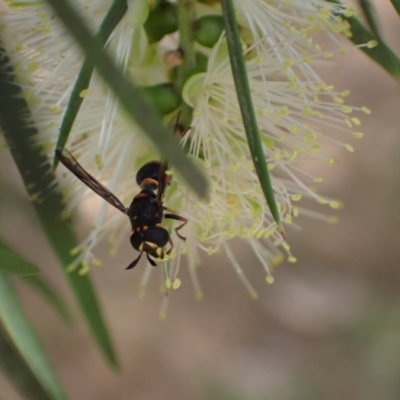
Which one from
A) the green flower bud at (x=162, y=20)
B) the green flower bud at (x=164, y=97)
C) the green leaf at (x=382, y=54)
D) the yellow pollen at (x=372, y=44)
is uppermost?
the green flower bud at (x=162, y=20)

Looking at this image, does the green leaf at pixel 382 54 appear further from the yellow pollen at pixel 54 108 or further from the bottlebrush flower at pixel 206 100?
the yellow pollen at pixel 54 108

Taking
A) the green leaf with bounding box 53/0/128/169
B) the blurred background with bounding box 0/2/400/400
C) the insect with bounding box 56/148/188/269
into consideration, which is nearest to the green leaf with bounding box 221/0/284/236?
the green leaf with bounding box 53/0/128/169

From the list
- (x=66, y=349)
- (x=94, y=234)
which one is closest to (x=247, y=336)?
(x=66, y=349)

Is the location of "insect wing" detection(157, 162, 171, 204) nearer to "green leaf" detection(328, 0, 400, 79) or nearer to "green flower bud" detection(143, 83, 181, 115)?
"green flower bud" detection(143, 83, 181, 115)

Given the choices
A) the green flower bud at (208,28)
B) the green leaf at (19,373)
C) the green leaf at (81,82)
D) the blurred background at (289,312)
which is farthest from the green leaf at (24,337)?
the blurred background at (289,312)

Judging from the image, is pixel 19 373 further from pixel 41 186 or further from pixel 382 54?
pixel 382 54

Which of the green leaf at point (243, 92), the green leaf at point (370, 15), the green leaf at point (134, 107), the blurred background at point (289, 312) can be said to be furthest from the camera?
the blurred background at point (289, 312)

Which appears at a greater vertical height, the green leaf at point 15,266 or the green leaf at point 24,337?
the green leaf at point 15,266

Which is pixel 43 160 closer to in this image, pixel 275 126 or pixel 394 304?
pixel 275 126
